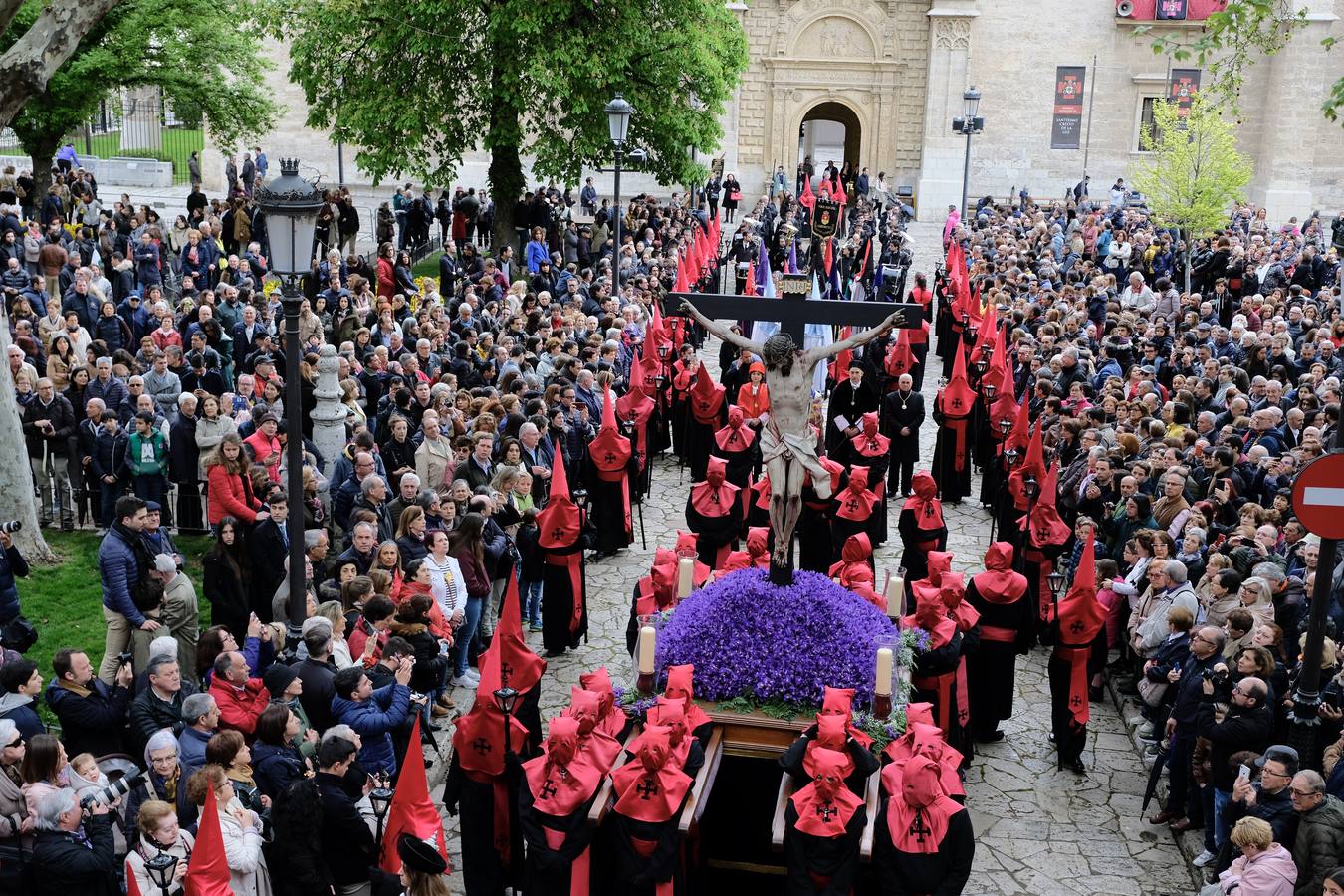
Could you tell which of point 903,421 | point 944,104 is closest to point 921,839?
point 903,421

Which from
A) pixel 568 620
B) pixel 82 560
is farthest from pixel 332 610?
pixel 82 560

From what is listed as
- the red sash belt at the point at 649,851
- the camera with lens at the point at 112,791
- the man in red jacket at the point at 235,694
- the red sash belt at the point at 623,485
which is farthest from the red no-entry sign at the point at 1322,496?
the red sash belt at the point at 623,485

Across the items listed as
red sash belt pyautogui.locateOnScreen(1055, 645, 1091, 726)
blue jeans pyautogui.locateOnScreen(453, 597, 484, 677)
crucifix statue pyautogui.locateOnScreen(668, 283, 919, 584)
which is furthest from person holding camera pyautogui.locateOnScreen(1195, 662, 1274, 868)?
blue jeans pyautogui.locateOnScreen(453, 597, 484, 677)

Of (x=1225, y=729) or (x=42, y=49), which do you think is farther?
(x=42, y=49)

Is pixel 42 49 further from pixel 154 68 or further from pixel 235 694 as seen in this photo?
pixel 154 68

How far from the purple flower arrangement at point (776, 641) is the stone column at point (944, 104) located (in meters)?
36.4

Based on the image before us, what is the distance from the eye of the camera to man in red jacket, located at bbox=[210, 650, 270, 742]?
838cm

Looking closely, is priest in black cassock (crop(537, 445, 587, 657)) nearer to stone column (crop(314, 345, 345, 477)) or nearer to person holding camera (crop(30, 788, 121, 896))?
stone column (crop(314, 345, 345, 477))

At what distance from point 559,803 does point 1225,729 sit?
14.0ft

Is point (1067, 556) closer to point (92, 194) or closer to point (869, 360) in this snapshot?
point (869, 360)

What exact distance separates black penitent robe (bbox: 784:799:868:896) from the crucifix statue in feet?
6.80

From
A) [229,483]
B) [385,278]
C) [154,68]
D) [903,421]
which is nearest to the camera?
[229,483]

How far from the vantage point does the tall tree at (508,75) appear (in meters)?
27.2

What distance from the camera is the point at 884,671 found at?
8.70m
